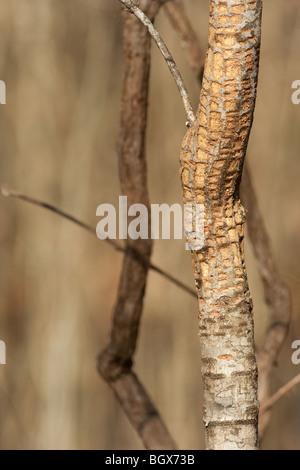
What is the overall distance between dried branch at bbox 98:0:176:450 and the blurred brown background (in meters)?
0.92

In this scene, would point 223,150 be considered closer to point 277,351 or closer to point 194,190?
point 194,190

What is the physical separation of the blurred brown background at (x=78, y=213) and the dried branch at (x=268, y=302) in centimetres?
82

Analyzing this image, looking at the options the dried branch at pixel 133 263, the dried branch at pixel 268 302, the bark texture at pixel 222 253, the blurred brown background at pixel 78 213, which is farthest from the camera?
the blurred brown background at pixel 78 213

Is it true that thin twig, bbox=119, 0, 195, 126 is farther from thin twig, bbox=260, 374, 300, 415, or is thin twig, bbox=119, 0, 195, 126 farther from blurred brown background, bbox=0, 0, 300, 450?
blurred brown background, bbox=0, 0, 300, 450

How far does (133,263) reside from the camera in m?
0.69

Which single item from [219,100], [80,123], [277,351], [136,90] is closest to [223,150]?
[219,100]

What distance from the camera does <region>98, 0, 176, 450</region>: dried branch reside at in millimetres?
649

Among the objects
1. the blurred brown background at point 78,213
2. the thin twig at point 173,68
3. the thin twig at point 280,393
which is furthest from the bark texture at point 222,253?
the blurred brown background at point 78,213

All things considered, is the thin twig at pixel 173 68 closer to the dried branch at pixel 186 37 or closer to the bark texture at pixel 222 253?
the bark texture at pixel 222 253

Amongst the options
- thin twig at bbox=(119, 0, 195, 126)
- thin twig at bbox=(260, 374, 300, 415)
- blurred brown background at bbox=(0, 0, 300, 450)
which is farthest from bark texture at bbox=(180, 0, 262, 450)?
blurred brown background at bbox=(0, 0, 300, 450)

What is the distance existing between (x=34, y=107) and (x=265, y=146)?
61 cm

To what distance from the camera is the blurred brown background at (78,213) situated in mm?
1607

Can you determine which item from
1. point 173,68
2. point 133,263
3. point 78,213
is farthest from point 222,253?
point 78,213

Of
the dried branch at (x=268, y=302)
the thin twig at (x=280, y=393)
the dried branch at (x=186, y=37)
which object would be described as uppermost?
the dried branch at (x=186, y=37)
